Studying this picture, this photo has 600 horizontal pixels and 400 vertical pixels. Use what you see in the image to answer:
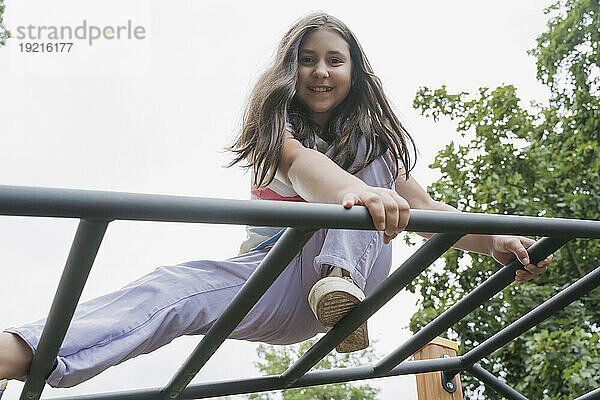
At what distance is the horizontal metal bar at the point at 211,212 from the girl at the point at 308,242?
0.14ft

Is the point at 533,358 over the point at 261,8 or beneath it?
beneath

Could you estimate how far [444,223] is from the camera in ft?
3.66

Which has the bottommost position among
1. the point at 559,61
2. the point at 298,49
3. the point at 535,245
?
the point at 535,245

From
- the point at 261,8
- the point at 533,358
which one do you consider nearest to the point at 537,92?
the point at 533,358

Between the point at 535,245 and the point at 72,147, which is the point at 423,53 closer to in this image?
the point at 72,147

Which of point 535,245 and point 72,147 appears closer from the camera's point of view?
point 535,245

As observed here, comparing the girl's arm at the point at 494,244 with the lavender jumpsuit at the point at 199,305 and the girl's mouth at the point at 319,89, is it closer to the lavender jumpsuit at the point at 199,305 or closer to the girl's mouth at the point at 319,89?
the lavender jumpsuit at the point at 199,305

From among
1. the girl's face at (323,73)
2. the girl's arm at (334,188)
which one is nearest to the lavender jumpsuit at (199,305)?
the girl's arm at (334,188)

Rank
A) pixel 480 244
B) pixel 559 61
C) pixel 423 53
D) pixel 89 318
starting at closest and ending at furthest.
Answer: pixel 89 318, pixel 480 244, pixel 559 61, pixel 423 53

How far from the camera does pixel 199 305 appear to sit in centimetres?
145

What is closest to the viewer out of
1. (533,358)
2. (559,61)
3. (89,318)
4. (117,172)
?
(89,318)

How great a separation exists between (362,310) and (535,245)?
409mm

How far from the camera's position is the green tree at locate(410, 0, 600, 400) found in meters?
5.27

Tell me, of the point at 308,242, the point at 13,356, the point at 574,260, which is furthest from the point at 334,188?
the point at 574,260
